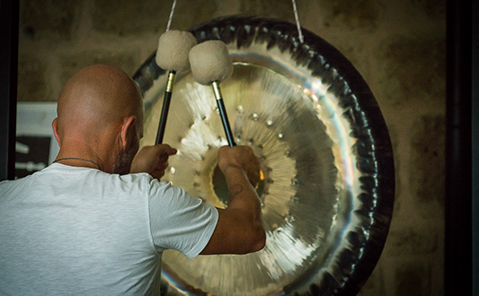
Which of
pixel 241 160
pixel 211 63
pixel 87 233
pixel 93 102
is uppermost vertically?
pixel 211 63

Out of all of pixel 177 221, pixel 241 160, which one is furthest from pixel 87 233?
pixel 241 160

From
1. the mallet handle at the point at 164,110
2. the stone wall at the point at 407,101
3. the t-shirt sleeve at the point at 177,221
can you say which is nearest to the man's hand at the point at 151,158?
the mallet handle at the point at 164,110

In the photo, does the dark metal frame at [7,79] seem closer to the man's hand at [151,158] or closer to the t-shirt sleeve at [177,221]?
the man's hand at [151,158]

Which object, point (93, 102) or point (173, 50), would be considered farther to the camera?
point (173, 50)

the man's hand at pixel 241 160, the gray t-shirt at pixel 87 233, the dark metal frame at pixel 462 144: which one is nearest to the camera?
the gray t-shirt at pixel 87 233

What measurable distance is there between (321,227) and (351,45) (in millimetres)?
693

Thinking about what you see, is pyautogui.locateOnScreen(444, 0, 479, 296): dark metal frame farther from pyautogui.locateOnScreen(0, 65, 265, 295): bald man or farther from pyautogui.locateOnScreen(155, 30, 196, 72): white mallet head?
pyautogui.locateOnScreen(155, 30, 196, 72): white mallet head

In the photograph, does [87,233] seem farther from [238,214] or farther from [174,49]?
[174,49]

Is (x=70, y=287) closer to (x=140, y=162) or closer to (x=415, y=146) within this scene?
(x=140, y=162)

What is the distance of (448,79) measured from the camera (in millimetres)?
765

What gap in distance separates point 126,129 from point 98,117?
50 millimetres

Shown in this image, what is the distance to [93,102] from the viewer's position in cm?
57

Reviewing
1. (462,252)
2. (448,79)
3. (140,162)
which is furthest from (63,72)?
(462,252)

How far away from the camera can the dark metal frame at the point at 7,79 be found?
2.22ft
